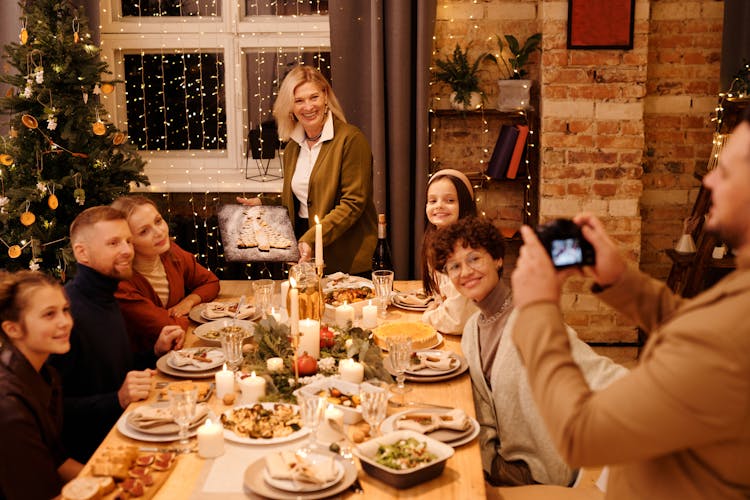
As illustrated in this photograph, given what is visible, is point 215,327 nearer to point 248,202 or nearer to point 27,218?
point 248,202

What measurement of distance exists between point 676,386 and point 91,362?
196cm

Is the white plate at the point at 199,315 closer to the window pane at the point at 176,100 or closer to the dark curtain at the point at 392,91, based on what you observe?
the dark curtain at the point at 392,91

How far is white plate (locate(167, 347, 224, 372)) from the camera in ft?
8.09

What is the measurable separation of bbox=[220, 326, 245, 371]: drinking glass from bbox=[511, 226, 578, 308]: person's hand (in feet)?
4.09

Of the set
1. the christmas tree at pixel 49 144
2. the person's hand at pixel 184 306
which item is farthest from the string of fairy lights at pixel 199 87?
the person's hand at pixel 184 306

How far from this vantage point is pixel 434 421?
2.01 meters

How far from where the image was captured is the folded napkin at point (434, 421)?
1986mm

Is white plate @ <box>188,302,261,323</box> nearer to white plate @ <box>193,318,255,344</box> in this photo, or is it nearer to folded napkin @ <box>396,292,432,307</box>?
white plate @ <box>193,318,255,344</box>

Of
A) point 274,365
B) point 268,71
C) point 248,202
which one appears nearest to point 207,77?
point 268,71

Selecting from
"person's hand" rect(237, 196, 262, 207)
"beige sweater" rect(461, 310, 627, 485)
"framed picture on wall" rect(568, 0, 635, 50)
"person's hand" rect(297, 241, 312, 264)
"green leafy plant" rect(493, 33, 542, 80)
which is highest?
"framed picture on wall" rect(568, 0, 635, 50)

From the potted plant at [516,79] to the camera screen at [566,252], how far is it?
3.45 metres

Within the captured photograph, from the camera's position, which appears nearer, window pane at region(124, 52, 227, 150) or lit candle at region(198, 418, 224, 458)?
lit candle at region(198, 418, 224, 458)

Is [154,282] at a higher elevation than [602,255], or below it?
below

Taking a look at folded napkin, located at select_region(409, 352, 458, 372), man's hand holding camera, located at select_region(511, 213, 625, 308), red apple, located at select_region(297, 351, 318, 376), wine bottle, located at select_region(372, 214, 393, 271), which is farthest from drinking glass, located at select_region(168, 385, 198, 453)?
wine bottle, located at select_region(372, 214, 393, 271)
